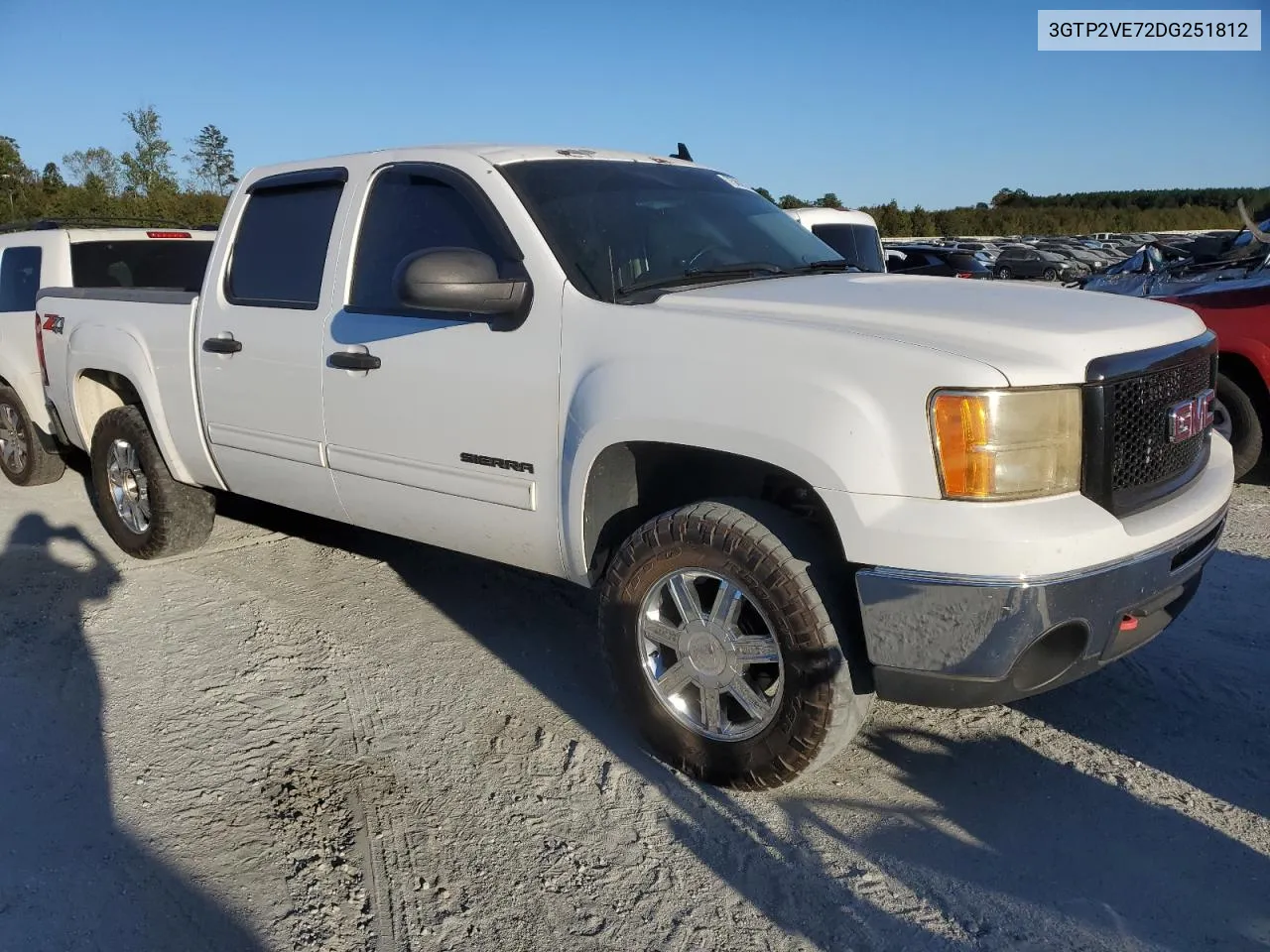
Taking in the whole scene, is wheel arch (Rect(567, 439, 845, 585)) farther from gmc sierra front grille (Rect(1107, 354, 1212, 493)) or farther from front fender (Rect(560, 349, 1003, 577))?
gmc sierra front grille (Rect(1107, 354, 1212, 493))

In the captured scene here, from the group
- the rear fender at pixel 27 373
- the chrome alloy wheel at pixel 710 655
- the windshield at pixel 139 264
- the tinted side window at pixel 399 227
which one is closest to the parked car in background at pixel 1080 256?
the windshield at pixel 139 264

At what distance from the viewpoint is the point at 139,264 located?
7.23 meters

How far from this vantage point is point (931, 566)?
254 cm

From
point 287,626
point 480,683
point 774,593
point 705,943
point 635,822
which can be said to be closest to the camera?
point 705,943

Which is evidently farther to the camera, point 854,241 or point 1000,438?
point 854,241

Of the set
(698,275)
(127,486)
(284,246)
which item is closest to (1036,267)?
(127,486)

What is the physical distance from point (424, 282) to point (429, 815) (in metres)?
1.61

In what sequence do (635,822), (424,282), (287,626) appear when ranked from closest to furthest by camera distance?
(635,822) → (424,282) → (287,626)

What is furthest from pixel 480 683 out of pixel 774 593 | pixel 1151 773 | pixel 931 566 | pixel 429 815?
pixel 1151 773

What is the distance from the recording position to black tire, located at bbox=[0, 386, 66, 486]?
723cm

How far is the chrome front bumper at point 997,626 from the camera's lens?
2.52m

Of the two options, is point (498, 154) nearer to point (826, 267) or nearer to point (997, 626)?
point (826, 267)

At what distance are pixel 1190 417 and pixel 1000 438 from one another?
2.91 ft

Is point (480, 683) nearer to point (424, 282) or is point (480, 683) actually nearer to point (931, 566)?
point (424, 282)
